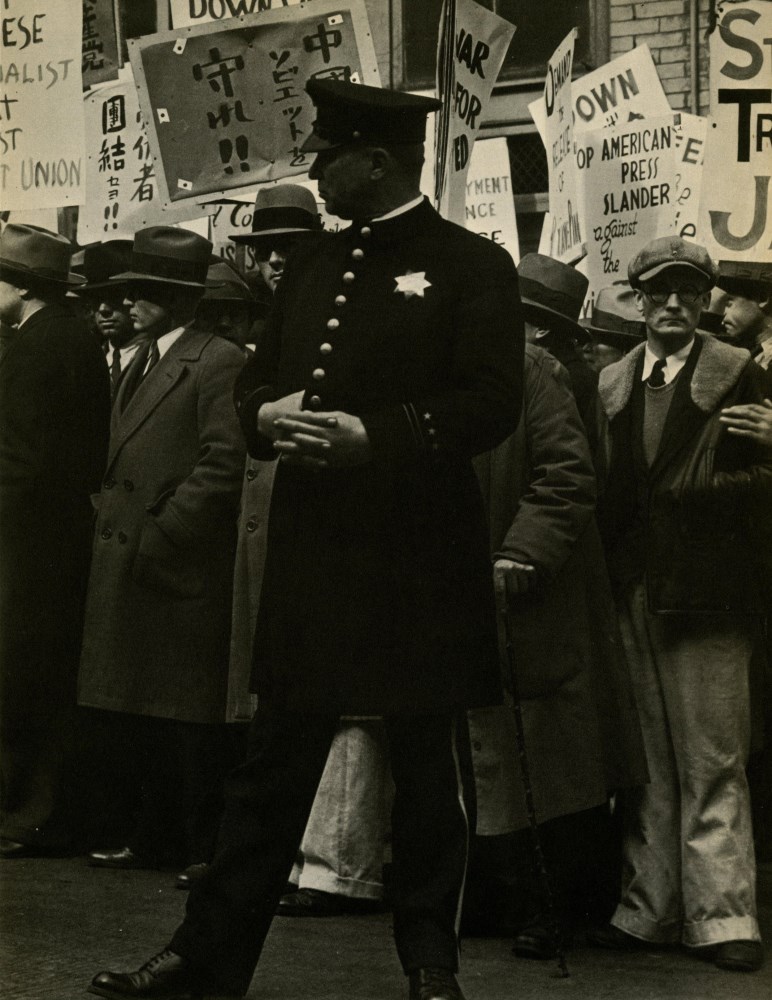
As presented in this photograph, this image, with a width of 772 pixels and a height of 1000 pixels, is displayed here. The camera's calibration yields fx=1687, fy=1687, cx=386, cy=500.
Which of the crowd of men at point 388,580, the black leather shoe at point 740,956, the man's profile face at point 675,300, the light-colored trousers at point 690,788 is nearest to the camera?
the crowd of men at point 388,580

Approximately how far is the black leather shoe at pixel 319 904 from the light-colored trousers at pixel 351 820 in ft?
0.07

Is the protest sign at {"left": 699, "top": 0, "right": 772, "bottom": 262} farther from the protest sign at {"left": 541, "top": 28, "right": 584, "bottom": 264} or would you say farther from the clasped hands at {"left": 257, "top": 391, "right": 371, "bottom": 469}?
the clasped hands at {"left": 257, "top": 391, "right": 371, "bottom": 469}

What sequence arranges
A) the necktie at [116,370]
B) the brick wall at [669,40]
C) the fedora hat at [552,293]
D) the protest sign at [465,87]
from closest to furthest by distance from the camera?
the protest sign at [465,87] < the fedora hat at [552,293] < the necktie at [116,370] < the brick wall at [669,40]

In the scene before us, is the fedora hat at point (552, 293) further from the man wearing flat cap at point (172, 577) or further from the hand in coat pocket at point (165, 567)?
the hand in coat pocket at point (165, 567)

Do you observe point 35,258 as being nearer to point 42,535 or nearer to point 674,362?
point 42,535

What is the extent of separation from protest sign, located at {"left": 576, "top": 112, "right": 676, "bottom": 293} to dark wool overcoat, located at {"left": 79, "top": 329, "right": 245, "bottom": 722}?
90.2 inches

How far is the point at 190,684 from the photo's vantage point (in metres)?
5.74

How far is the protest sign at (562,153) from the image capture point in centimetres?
736

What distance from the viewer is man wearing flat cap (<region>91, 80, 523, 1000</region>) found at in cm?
383

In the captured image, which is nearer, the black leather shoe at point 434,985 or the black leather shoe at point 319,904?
the black leather shoe at point 434,985

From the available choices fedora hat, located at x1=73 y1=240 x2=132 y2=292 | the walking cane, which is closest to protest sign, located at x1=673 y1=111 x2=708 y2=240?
fedora hat, located at x1=73 y1=240 x2=132 y2=292

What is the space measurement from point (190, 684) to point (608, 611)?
1614mm

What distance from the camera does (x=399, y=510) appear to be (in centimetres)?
384

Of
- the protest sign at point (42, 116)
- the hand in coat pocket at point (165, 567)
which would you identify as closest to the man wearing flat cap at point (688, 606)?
the hand in coat pocket at point (165, 567)
